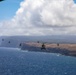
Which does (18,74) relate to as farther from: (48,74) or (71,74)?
(71,74)

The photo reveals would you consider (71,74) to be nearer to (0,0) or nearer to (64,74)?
(64,74)

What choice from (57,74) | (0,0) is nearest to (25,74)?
(57,74)

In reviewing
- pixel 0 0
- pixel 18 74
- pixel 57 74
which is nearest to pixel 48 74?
pixel 57 74

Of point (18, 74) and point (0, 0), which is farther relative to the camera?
point (18, 74)

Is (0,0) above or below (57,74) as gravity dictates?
above

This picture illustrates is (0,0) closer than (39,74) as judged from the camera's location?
Yes

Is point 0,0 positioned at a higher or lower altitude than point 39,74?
higher

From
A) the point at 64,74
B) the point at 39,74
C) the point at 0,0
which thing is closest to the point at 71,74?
the point at 64,74
